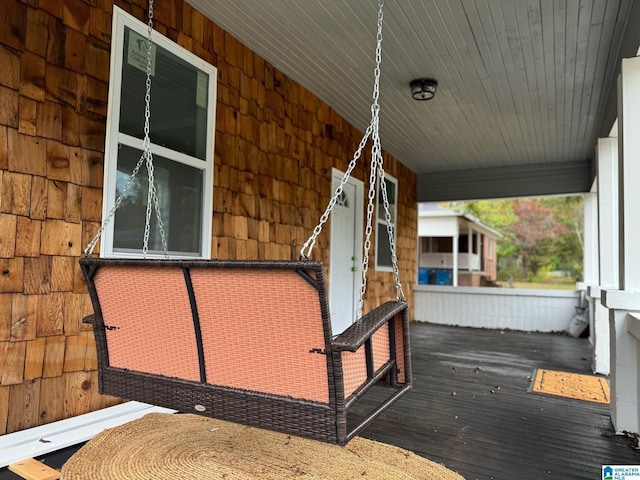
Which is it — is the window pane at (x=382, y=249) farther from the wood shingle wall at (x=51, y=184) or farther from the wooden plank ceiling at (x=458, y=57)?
the wood shingle wall at (x=51, y=184)

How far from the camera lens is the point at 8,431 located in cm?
214

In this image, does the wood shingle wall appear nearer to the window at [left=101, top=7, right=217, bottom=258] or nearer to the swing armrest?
the window at [left=101, top=7, right=217, bottom=258]

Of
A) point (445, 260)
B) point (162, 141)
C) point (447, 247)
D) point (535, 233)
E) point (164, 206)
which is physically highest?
point (535, 233)

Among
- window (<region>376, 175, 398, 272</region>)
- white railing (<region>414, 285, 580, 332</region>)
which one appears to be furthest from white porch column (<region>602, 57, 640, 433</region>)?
white railing (<region>414, 285, 580, 332</region>)

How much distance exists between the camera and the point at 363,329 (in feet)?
5.01

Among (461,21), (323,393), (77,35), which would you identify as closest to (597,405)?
(323,393)

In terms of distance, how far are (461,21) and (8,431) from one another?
3917 millimetres

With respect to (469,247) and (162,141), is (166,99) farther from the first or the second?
(469,247)

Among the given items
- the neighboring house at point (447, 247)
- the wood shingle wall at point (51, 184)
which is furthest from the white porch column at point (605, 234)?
the neighboring house at point (447, 247)

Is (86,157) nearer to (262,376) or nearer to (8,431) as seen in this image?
(8,431)

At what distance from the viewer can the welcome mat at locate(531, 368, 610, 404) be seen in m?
3.46

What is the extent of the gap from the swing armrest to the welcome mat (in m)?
2.51

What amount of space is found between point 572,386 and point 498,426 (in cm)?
149

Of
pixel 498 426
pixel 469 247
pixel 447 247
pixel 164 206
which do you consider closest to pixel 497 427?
pixel 498 426
